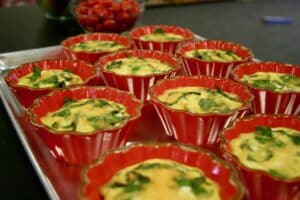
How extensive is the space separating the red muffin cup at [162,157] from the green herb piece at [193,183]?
0.03m

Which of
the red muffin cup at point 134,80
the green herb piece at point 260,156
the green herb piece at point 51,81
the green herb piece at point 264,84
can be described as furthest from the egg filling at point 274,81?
the green herb piece at point 51,81

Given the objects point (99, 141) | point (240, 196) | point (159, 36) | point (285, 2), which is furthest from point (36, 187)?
point (285, 2)

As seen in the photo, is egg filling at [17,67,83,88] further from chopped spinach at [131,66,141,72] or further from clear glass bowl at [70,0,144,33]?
clear glass bowl at [70,0,144,33]

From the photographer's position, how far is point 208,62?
1.38 metres

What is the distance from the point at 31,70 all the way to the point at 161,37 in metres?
0.59

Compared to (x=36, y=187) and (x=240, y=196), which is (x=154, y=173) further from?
(x=36, y=187)

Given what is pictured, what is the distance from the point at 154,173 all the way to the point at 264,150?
272 millimetres

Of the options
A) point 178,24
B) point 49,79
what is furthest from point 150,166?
point 178,24

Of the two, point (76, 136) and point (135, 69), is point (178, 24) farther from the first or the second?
point (76, 136)

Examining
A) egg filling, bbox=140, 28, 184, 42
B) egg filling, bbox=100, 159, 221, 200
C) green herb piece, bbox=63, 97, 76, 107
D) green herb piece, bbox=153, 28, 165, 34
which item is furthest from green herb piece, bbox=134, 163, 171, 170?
green herb piece, bbox=153, 28, 165, 34

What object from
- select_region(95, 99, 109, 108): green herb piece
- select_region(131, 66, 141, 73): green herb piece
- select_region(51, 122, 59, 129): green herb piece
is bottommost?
select_region(131, 66, 141, 73): green herb piece

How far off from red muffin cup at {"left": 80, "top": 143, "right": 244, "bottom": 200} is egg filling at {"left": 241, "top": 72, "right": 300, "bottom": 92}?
1.49 ft

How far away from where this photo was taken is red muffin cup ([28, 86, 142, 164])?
972 mm

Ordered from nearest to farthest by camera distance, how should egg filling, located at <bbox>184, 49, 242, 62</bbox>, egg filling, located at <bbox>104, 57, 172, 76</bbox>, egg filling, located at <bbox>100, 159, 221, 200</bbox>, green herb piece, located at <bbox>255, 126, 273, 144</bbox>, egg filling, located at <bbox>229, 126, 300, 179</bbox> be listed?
egg filling, located at <bbox>100, 159, 221, 200</bbox>, egg filling, located at <bbox>229, 126, 300, 179</bbox>, green herb piece, located at <bbox>255, 126, 273, 144</bbox>, egg filling, located at <bbox>104, 57, 172, 76</bbox>, egg filling, located at <bbox>184, 49, 242, 62</bbox>
